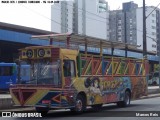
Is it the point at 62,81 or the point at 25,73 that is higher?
the point at 25,73

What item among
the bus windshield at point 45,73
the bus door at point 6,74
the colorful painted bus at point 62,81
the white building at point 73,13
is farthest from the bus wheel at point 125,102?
the white building at point 73,13

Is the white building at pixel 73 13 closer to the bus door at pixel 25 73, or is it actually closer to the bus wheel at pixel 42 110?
the bus door at pixel 25 73

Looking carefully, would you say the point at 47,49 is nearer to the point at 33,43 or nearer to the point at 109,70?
the point at 109,70

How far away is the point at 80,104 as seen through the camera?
1848 cm

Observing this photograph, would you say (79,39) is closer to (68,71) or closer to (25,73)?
(68,71)

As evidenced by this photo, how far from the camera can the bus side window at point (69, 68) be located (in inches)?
699

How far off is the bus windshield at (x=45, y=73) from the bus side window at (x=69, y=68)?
0.37 m

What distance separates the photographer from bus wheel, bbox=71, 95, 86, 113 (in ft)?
59.7

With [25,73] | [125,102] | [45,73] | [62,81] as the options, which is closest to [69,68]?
[62,81]

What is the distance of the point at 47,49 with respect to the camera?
57.8ft

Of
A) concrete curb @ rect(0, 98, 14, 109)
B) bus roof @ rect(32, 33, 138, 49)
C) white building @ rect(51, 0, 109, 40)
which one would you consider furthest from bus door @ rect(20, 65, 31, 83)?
white building @ rect(51, 0, 109, 40)

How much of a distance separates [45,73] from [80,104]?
85.7 inches

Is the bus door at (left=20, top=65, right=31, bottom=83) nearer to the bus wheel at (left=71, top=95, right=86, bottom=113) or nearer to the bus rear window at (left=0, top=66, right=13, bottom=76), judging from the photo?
the bus wheel at (left=71, top=95, right=86, bottom=113)

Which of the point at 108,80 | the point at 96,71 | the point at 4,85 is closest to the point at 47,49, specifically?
the point at 96,71
